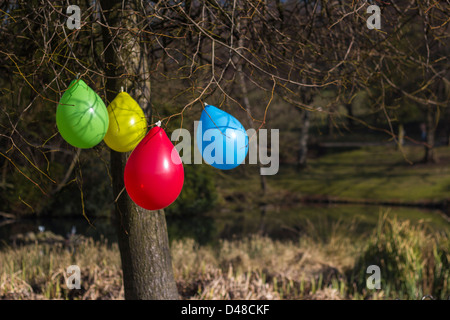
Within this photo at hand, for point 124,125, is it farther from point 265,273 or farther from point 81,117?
point 265,273

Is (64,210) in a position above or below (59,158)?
below

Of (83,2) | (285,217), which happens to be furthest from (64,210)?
(83,2)

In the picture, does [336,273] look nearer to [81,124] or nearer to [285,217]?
[81,124]

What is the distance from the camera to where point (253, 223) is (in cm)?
1723

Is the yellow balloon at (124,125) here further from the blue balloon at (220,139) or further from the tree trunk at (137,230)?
the tree trunk at (137,230)

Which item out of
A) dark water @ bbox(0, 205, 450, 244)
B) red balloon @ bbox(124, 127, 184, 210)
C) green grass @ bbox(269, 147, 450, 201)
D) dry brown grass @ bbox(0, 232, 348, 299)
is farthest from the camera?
green grass @ bbox(269, 147, 450, 201)

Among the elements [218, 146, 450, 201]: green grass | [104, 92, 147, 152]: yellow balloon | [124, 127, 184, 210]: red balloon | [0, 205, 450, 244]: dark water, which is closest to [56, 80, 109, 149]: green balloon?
[104, 92, 147, 152]: yellow balloon

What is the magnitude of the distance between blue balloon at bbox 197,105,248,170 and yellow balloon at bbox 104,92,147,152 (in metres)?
0.45

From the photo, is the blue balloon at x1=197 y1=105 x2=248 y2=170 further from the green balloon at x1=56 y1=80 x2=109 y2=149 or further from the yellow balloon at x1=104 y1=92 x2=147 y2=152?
the green balloon at x1=56 y1=80 x2=109 y2=149

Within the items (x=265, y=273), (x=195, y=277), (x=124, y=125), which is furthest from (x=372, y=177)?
(x=124, y=125)

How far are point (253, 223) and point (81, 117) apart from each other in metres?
14.9

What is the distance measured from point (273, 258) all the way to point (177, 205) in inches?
383

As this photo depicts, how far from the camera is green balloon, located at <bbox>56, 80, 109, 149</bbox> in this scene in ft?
8.93
